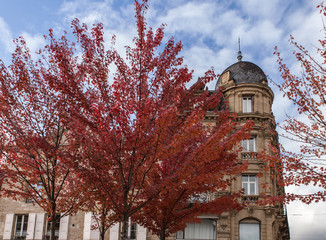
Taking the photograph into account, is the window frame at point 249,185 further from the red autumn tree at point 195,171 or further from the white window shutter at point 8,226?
the white window shutter at point 8,226

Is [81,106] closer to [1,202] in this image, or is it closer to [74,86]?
[74,86]

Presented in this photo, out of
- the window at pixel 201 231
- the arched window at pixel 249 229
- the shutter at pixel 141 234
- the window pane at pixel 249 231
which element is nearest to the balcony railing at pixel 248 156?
the arched window at pixel 249 229

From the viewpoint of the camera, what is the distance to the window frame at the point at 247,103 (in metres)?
21.6

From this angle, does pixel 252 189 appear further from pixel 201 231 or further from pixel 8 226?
pixel 8 226

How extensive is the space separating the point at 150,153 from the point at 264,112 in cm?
1585

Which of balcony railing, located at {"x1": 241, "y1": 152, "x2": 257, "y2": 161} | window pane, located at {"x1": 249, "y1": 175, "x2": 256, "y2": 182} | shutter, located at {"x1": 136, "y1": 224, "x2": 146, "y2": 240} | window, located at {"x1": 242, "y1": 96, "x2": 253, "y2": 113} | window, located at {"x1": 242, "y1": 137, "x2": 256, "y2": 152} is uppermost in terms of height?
window, located at {"x1": 242, "y1": 96, "x2": 253, "y2": 113}

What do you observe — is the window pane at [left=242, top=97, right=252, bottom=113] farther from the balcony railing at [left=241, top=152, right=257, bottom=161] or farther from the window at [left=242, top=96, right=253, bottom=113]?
the balcony railing at [left=241, top=152, right=257, bottom=161]

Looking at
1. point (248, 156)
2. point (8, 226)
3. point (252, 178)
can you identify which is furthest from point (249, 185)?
point (8, 226)

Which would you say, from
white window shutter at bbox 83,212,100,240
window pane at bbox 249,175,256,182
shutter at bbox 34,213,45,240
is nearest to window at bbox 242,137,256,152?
window pane at bbox 249,175,256,182

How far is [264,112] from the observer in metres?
21.2

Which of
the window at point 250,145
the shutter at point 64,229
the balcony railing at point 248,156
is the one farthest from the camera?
the window at point 250,145

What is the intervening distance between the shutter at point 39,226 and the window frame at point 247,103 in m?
15.4

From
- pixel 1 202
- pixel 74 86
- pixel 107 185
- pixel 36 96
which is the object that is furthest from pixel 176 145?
pixel 1 202

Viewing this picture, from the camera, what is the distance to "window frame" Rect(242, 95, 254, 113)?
2158 cm
